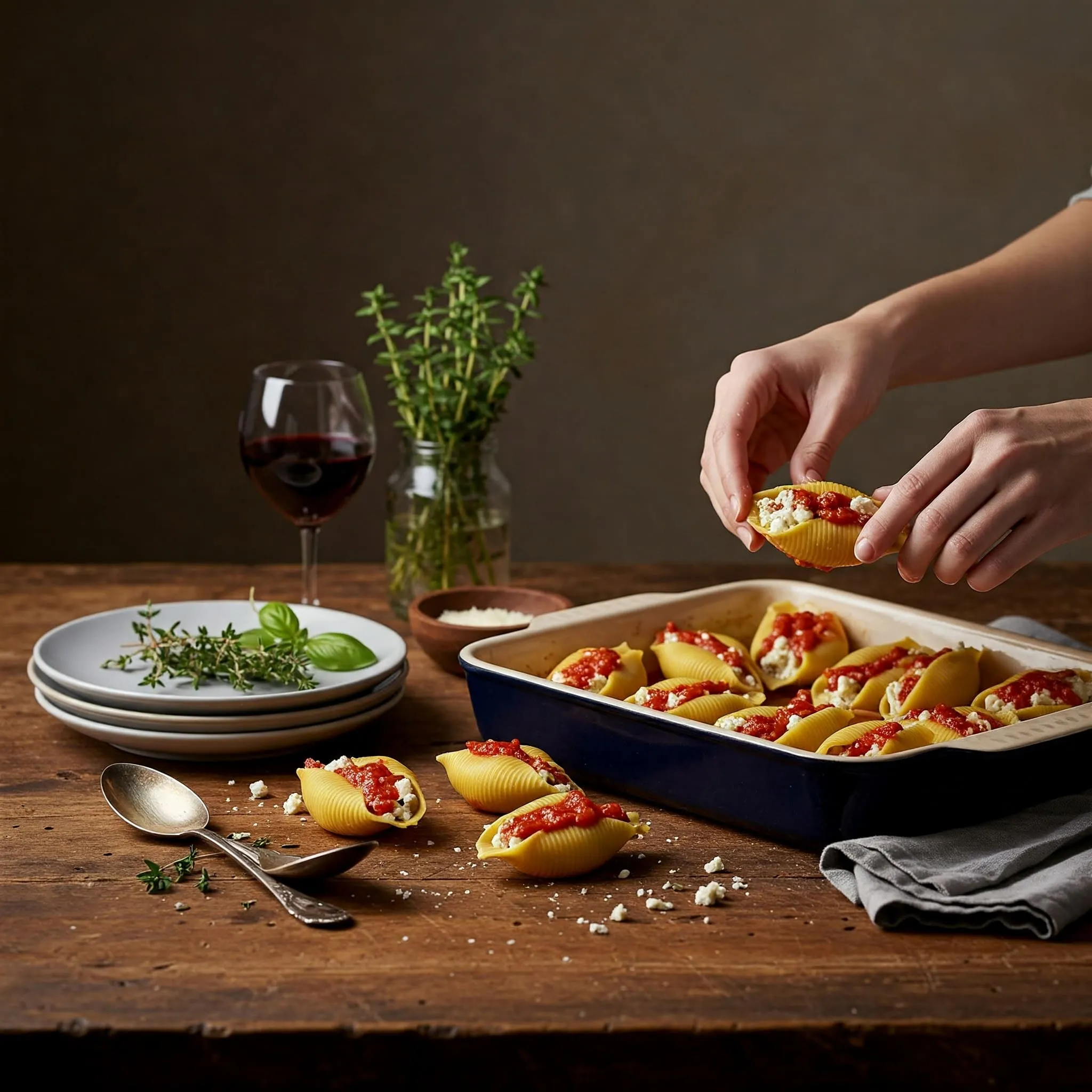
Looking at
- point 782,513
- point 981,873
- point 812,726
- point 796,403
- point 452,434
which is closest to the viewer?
point 981,873

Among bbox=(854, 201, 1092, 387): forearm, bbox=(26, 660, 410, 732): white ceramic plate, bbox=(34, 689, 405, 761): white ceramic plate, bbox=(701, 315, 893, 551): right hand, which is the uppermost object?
bbox=(854, 201, 1092, 387): forearm

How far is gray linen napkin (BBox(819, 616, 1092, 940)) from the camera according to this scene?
1.05 m

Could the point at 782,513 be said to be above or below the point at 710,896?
above

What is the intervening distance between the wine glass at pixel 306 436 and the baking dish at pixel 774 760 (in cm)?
44

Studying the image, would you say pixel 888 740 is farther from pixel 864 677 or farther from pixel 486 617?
pixel 486 617

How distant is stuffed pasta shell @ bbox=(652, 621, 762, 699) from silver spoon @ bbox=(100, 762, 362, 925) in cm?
55

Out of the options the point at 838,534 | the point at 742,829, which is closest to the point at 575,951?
the point at 742,829

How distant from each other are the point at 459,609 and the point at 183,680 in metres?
0.42

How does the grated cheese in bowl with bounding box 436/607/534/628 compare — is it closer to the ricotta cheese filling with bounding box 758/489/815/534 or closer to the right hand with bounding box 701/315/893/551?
the right hand with bounding box 701/315/893/551

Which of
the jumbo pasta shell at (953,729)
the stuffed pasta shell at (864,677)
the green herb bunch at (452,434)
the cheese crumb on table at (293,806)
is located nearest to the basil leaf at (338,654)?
the cheese crumb on table at (293,806)

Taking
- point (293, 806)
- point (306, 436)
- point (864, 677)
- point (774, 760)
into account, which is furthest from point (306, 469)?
point (774, 760)

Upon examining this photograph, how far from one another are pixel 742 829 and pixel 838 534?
1.05 ft

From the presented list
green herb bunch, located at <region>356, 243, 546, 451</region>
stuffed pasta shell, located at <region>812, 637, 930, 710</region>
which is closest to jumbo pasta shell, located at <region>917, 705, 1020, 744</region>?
stuffed pasta shell, located at <region>812, 637, 930, 710</region>

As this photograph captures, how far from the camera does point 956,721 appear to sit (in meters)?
1.30
